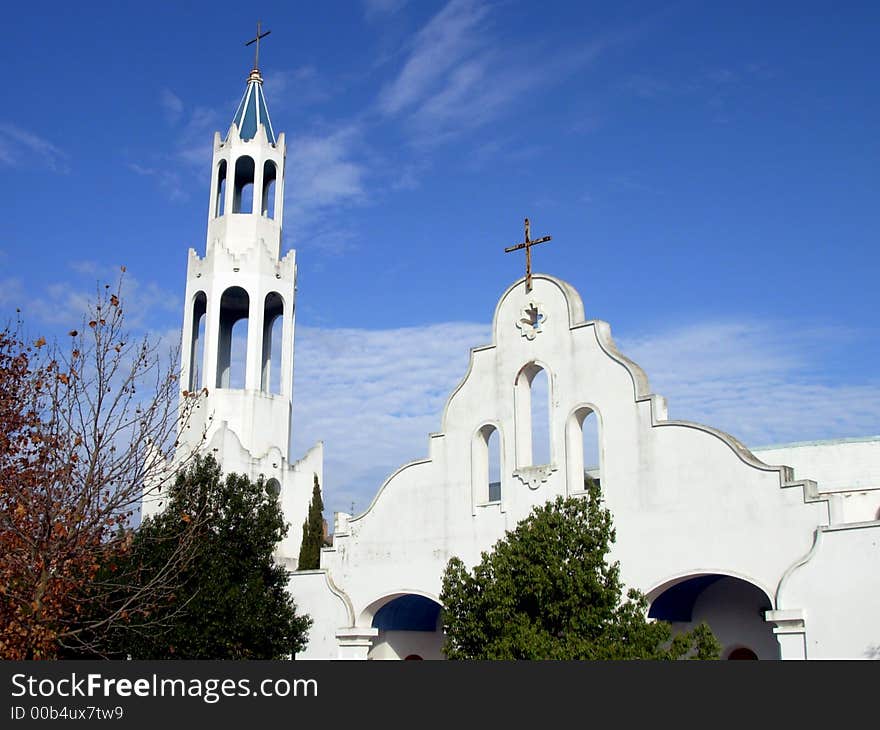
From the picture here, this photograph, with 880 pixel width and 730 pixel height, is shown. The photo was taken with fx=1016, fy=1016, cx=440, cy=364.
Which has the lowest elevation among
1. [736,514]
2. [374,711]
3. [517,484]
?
[374,711]

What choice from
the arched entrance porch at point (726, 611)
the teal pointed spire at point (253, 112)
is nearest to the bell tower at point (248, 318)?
the teal pointed spire at point (253, 112)

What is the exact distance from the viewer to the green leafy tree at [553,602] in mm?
18016

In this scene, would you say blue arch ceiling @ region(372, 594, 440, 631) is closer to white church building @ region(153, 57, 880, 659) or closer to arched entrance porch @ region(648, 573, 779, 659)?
white church building @ region(153, 57, 880, 659)

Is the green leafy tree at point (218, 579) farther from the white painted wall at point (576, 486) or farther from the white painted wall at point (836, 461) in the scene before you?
the white painted wall at point (836, 461)

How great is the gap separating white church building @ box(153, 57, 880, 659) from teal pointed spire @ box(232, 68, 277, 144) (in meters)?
→ 5.75

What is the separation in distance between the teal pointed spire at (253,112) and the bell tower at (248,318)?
52 mm

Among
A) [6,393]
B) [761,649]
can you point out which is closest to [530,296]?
[761,649]

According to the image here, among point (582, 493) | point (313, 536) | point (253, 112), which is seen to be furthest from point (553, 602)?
point (253, 112)

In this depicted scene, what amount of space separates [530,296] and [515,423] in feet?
10.5

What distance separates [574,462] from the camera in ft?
77.7

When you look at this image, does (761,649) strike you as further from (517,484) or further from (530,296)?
(530,296)

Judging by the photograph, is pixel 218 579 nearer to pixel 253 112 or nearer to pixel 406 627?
pixel 406 627

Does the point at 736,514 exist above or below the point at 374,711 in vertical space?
above

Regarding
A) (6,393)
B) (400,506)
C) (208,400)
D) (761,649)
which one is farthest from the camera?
(208,400)
